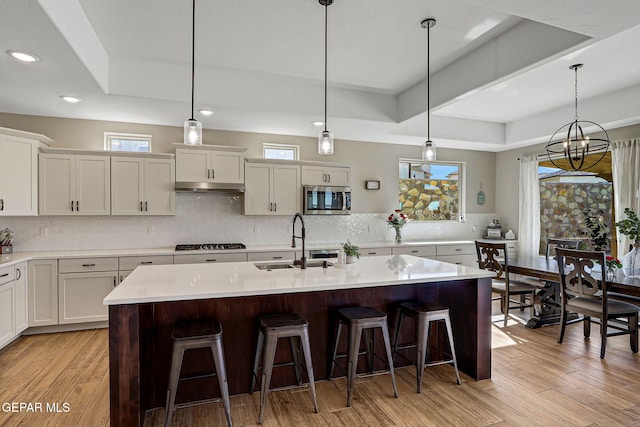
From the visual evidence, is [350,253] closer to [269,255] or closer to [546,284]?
[269,255]

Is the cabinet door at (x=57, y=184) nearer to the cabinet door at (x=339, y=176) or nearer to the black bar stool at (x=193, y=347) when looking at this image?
the black bar stool at (x=193, y=347)

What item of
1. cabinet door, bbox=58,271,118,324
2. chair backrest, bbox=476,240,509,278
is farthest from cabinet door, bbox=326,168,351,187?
cabinet door, bbox=58,271,118,324

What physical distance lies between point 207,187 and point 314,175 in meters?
1.48

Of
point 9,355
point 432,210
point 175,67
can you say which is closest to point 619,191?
point 432,210

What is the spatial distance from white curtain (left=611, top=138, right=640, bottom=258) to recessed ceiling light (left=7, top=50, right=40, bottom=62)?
622 cm

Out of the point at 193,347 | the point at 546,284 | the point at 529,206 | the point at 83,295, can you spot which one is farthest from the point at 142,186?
the point at 529,206

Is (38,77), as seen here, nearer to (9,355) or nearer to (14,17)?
(14,17)

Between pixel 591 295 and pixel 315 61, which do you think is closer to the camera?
pixel 591 295

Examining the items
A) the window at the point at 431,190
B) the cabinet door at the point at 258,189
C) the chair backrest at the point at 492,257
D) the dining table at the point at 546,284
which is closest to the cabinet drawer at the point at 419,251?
the window at the point at 431,190

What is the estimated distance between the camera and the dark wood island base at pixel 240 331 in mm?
2016

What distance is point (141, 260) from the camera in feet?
13.5

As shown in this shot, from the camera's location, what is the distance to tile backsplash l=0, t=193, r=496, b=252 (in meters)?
4.32

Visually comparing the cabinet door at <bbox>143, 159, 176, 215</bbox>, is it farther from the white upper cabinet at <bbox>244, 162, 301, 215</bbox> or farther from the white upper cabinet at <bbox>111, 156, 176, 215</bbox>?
the white upper cabinet at <bbox>244, 162, 301, 215</bbox>

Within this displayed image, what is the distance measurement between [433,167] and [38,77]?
17.9 feet
